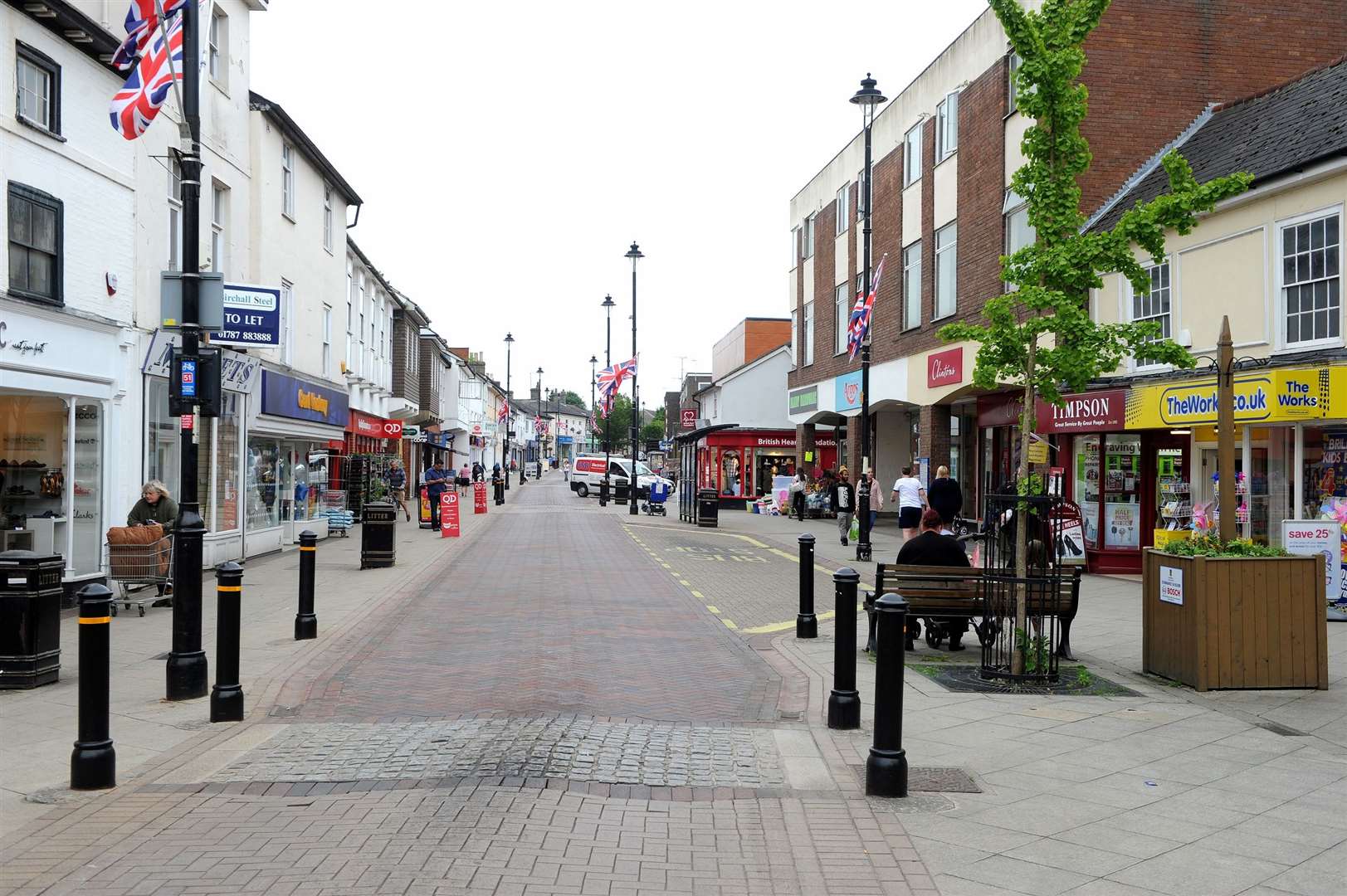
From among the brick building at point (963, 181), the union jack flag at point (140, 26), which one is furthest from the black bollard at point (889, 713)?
the brick building at point (963, 181)

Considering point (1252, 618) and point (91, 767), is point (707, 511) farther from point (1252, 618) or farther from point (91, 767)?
point (91, 767)

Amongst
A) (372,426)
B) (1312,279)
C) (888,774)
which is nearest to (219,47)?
(372,426)

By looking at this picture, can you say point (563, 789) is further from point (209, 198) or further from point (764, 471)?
point (764, 471)

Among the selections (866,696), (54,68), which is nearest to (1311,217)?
(866,696)

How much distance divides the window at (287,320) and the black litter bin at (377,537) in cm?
682

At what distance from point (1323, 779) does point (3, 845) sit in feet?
24.0

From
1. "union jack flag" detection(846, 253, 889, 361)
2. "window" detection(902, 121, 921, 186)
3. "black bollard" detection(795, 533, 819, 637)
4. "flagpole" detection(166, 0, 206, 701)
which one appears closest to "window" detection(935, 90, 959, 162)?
"window" detection(902, 121, 921, 186)

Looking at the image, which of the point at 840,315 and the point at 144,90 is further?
the point at 840,315

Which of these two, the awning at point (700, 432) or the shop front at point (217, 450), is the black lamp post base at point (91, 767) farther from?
the awning at point (700, 432)

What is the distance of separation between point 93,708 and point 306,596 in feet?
16.9

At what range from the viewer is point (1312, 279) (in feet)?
46.8

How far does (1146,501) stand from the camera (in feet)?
58.7

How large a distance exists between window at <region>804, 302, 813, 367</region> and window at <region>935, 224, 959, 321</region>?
471 inches

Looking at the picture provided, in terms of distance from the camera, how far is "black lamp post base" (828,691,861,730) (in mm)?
7566
